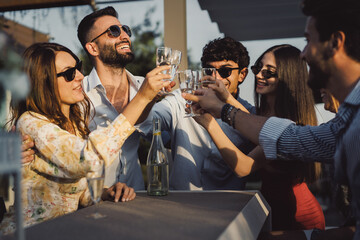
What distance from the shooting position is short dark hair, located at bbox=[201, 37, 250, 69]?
288 cm

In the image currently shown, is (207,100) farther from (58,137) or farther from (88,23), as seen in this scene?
(88,23)

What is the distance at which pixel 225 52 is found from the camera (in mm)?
2873

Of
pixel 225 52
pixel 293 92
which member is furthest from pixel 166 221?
pixel 225 52

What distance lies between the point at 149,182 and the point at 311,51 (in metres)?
1.12

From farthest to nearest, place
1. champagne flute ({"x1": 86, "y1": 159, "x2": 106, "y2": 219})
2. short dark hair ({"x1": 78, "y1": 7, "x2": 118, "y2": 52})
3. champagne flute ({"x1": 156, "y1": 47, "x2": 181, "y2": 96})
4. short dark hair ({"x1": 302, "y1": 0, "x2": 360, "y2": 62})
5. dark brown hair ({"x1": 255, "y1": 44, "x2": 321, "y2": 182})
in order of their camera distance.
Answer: short dark hair ({"x1": 78, "y1": 7, "x2": 118, "y2": 52}) < dark brown hair ({"x1": 255, "y1": 44, "x2": 321, "y2": 182}) < champagne flute ({"x1": 156, "y1": 47, "x2": 181, "y2": 96}) < short dark hair ({"x1": 302, "y1": 0, "x2": 360, "y2": 62}) < champagne flute ({"x1": 86, "y1": 159, "x2": 106, "y2": 219})

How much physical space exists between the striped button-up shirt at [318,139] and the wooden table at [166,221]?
0.31m

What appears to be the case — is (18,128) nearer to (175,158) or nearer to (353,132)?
(175,158)

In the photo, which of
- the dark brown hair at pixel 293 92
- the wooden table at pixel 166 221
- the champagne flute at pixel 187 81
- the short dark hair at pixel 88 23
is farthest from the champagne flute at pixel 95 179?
the short dark hair at pixel 88 23

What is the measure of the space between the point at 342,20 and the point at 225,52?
4.58ft

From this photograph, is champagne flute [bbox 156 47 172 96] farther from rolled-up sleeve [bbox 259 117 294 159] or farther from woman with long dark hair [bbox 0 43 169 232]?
rolled-up sleeve [bbox 259 117 294 159]

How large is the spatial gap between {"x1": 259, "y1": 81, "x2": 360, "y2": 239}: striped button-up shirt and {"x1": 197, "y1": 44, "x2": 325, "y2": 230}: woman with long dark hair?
53 cm

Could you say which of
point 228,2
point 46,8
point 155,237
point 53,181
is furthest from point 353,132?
point 46,8

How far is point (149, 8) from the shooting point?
183 inches

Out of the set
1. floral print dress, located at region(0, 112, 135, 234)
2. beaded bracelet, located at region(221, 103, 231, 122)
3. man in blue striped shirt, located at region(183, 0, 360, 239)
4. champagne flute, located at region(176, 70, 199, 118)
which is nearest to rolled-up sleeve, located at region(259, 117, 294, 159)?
man in blue striped shirt, located at region(183, 0, 360, 239)
